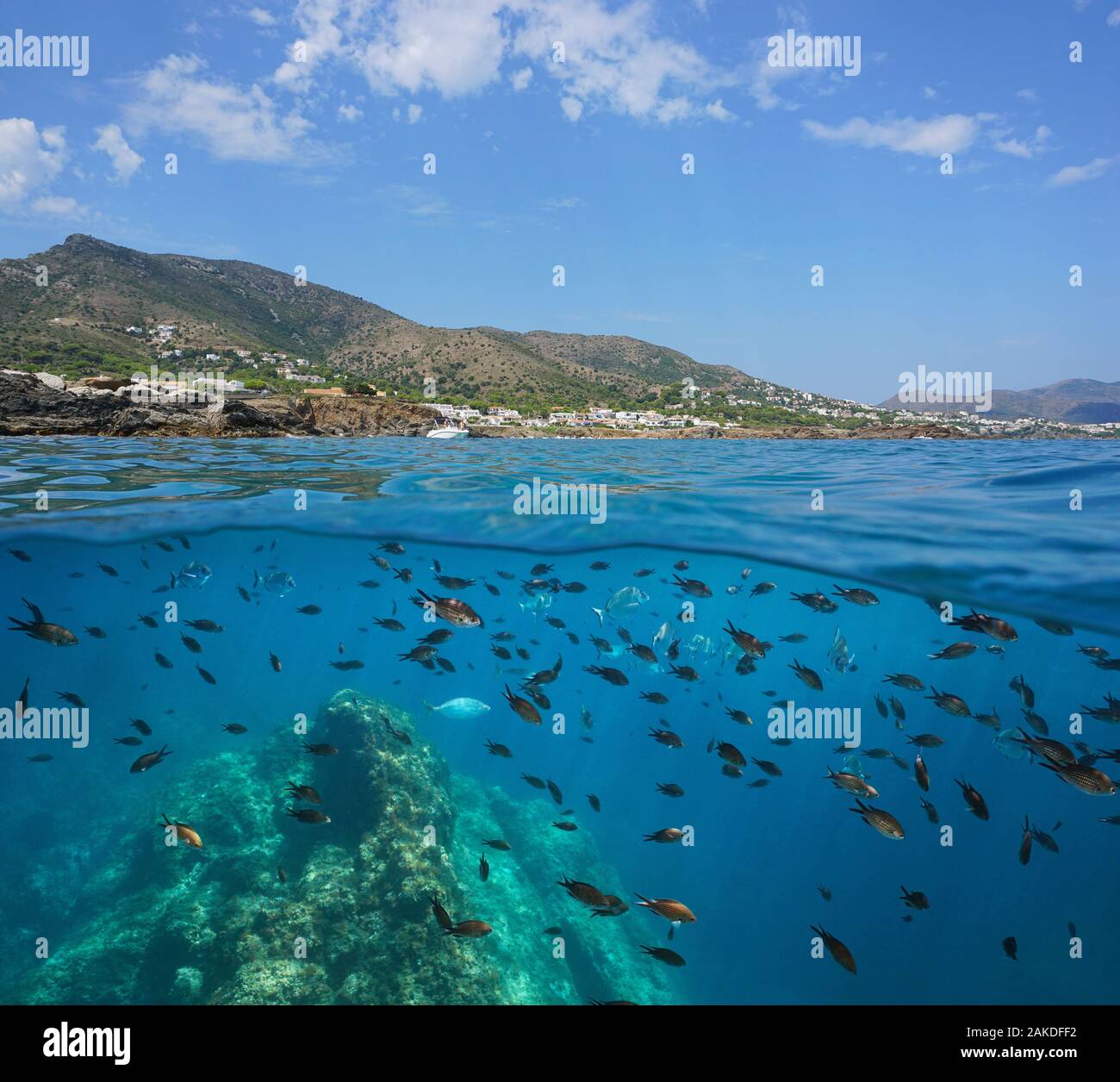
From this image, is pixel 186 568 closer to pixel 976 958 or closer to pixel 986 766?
pixel 976 958

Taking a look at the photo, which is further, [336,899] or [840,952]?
[336,899]

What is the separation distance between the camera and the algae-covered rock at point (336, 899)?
8.01 m

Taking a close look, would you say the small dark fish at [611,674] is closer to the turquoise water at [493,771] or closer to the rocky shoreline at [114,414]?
the turquoise water at [493,771]

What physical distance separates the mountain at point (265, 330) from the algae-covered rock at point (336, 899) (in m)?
55.5

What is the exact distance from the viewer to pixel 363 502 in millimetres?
13883

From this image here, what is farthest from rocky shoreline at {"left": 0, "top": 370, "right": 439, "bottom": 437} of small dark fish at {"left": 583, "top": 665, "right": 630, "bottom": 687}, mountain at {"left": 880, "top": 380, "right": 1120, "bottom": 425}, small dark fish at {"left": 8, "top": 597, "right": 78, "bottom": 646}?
mountain at {"left": 880, "top": 380, "right": 1120, "bottom": 425}

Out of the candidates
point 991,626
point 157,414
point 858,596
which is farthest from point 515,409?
point 991,626

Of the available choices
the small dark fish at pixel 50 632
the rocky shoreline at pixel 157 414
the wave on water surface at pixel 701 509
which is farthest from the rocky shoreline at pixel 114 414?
the small dark fish at pixel 50 632

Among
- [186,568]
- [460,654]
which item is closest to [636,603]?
[186,568]

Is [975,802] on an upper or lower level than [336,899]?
upper

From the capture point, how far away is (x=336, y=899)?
9141mm

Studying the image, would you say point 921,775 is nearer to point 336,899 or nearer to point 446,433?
point 336,899

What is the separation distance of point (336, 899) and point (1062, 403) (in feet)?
486

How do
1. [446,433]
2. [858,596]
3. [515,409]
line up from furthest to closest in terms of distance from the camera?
[515,409], [446,433], [858,596]
